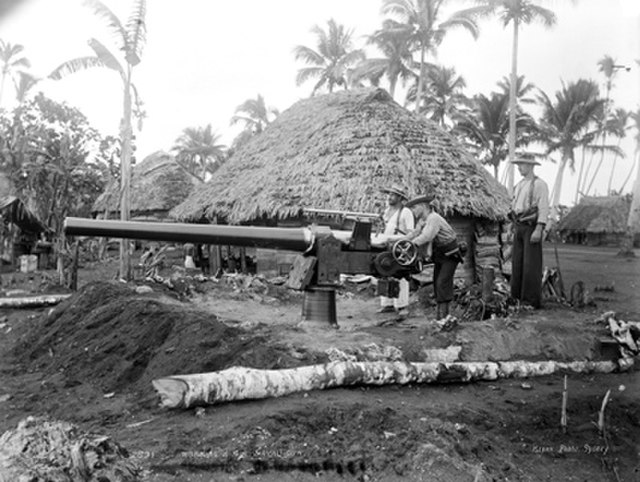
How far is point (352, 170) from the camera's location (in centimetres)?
1086

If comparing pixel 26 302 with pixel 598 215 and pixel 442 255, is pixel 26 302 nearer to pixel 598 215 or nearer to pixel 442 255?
pixel 442 255

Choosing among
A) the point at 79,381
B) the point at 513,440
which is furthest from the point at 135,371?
the point at 513,440

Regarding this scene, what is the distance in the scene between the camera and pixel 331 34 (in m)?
19.1

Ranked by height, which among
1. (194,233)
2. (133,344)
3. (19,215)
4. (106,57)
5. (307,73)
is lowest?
(133,344)

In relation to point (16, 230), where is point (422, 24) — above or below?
above

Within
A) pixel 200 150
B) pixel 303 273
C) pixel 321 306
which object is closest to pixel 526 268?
pixel 321 306

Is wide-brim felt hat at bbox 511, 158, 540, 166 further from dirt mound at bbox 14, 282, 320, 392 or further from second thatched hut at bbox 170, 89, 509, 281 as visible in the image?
dirt mound at bbox 14, 282, 320, 392

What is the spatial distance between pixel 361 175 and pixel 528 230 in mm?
4305

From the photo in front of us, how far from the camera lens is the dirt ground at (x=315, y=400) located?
286cm

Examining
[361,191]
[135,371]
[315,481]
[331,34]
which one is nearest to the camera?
[315,481]

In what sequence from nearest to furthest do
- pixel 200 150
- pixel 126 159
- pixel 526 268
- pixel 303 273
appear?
pixel 303 273 → pixel 526 268 → pixel 126 159 → pixel 200 150

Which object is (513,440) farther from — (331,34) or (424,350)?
(331,34)

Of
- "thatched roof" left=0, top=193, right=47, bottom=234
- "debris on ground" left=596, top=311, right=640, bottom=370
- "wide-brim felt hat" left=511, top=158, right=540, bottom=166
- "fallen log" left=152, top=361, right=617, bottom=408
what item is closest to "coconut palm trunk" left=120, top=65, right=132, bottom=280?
"thatched roof" left=0, top=193, right=47, bottom=234

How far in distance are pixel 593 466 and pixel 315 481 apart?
1.64 meters
